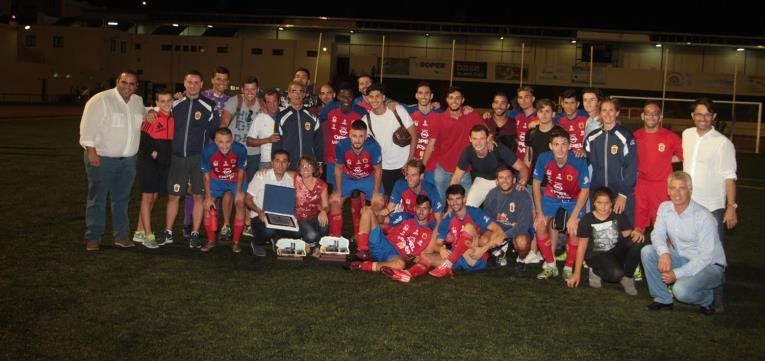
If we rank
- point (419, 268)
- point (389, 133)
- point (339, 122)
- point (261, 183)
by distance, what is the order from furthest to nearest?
point (339, 122), point (389, 133), point (261, 183), point (419, 268)

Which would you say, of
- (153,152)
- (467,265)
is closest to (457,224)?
(467,265)

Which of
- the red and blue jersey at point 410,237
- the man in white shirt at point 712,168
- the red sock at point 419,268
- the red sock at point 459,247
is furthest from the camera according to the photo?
the red and blue jersey at point 410,237

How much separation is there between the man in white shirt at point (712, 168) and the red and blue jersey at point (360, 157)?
127 inches

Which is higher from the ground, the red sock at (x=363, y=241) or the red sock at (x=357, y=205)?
the red sock at (x=357, y=205)

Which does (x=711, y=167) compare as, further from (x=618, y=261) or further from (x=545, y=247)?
(x=545, y=247)

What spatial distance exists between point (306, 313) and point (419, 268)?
1572 millimetres

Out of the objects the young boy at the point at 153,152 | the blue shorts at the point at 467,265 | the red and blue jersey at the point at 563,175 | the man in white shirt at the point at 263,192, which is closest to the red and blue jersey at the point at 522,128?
the red and blue jersey at the point at 563,175

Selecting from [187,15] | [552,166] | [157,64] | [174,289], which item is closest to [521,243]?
[552,166]

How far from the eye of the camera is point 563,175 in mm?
6797

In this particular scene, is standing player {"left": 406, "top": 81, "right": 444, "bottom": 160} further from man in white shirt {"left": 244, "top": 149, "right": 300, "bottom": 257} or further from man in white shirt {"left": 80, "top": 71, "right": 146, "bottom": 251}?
man in white shirt {"left": 80, "top": 71, "right": 146, "bottom": 251}

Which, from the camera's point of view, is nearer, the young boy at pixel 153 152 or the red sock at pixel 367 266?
the red sock at pixel 367 266

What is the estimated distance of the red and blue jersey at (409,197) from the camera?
22.9 ft

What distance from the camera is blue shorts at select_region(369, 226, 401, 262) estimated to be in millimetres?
6875

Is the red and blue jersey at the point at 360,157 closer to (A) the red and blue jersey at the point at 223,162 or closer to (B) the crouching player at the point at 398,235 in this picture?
(B) the crouching player at the point at 398,235
